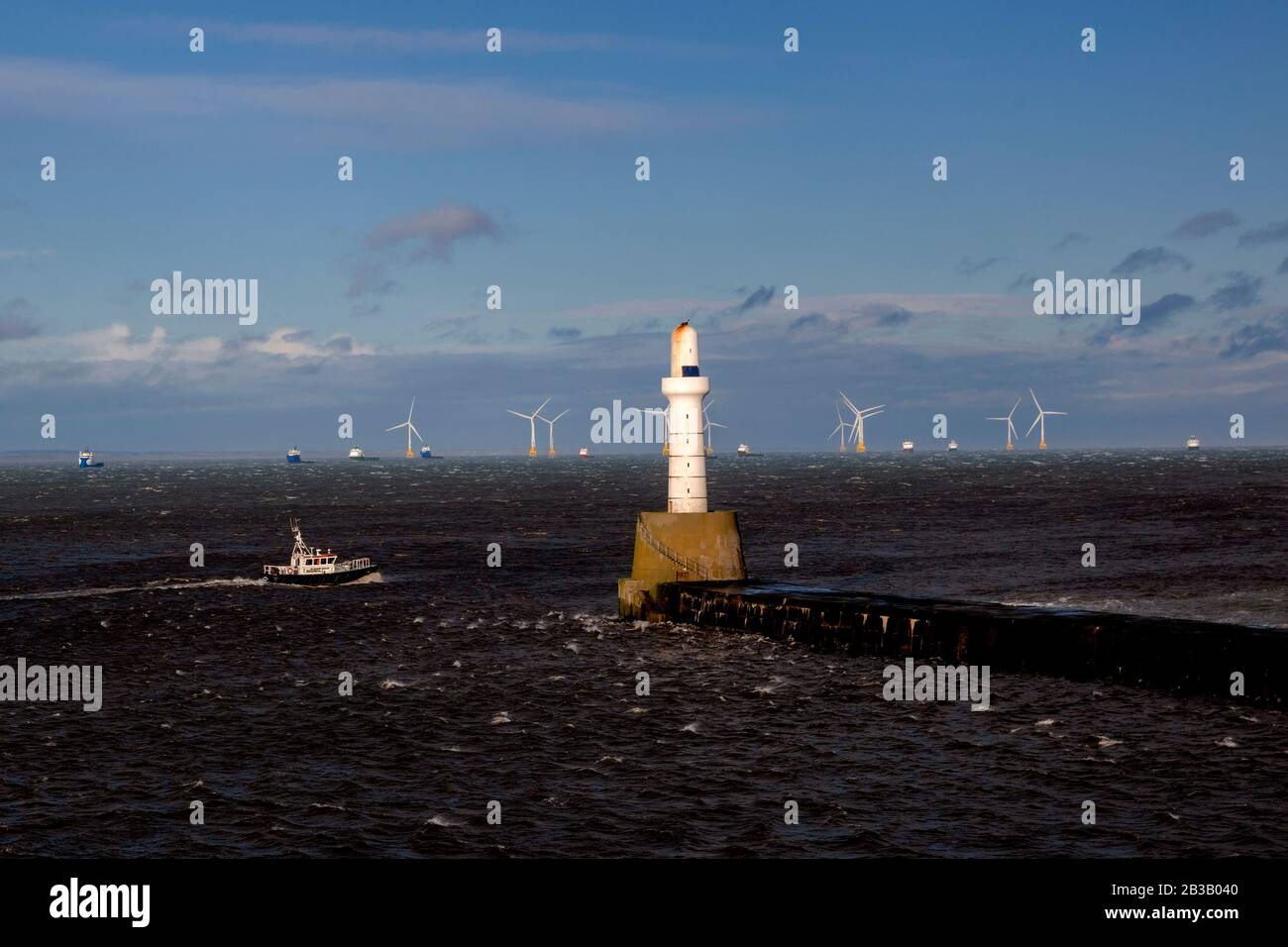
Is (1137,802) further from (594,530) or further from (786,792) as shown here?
(594,530)

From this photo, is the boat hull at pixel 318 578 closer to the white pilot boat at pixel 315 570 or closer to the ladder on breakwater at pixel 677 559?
the white pilot boat at pixel 315 570

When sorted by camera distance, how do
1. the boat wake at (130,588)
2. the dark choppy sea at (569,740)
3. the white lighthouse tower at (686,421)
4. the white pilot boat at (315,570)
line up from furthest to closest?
the white pilot boat at (315,570) → the boat wake at (130,588) → the white lighthouse tower at (686,421) → the dark choppy sea at (569,740)

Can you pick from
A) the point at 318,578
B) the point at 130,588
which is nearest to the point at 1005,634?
the point at 318,578

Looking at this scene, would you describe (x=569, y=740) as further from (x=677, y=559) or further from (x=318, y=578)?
(x=318, y=578)

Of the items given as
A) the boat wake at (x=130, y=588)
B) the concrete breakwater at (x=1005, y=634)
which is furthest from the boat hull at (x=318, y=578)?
the concrete breakwater at (x=1005, y=634)

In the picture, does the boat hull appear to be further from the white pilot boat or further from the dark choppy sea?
the dark choppy sea

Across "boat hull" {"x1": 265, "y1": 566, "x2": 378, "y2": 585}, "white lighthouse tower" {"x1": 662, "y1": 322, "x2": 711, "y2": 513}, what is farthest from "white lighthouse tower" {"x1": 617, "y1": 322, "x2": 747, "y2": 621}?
"boat hull" {"x1": 265, "y1": 566, "x2": 378, "y2": 585}
